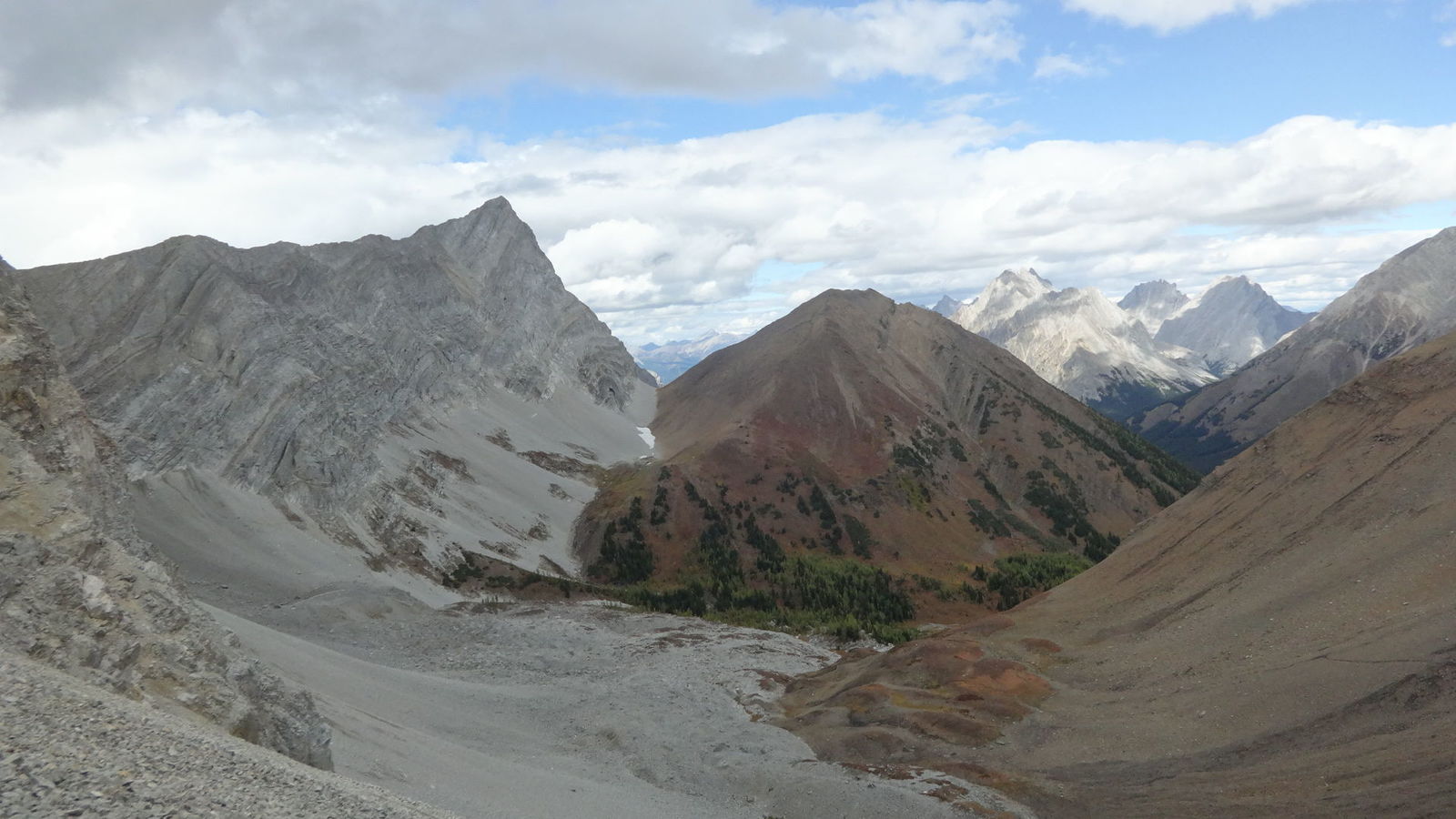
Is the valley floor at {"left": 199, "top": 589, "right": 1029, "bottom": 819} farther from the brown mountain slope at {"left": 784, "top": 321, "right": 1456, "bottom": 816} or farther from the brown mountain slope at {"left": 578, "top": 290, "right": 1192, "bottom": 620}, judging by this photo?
the brown mountain slope at {"left": 578, "top": 290, "right": 1192, "bottom": 620}

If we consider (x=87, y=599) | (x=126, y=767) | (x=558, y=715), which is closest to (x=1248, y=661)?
(x=558, y=715)

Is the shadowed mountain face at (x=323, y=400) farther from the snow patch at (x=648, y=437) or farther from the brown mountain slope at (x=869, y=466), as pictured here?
the brown mountain slope at (x=869, y=466)

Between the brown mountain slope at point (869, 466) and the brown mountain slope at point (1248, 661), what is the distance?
123 ft

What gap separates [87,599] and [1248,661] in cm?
4280

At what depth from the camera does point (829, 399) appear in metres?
132

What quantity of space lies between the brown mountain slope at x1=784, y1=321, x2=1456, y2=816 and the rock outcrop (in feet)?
82.5

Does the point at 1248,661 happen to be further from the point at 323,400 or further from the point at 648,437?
the point at 648,437

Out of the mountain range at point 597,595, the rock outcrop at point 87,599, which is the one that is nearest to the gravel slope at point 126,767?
the mountain range at point 597,595

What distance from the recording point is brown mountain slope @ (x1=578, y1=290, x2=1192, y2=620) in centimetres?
9794

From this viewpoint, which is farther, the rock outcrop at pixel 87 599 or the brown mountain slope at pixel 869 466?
the brown mountain slope at pixel 869 466

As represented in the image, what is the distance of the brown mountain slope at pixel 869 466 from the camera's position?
97.9 m

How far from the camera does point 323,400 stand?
74.2 m

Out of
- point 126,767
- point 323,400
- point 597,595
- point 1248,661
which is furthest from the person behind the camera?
point 597,595

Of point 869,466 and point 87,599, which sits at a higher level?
point 87,599
